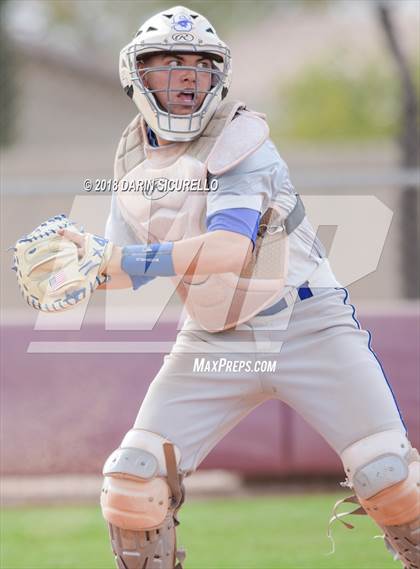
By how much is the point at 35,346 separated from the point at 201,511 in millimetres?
1345

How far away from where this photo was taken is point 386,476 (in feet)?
12.3

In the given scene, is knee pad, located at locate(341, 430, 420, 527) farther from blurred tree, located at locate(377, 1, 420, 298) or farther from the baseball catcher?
blurred tree, located at locate(377, 1, 420, 298)

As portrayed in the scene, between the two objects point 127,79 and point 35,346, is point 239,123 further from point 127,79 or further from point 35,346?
point 35,346

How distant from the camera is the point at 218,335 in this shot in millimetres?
4102

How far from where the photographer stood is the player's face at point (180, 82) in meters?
4.03

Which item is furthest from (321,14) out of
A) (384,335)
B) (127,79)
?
(127,79)

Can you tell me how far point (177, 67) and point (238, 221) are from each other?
2.02ft

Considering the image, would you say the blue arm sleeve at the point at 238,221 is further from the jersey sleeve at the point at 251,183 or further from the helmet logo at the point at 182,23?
the helmet logo at the point at 182,23

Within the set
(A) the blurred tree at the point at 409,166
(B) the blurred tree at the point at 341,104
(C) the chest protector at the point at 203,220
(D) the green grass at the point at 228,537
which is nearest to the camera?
(C) the chest protector at the point at 203,220

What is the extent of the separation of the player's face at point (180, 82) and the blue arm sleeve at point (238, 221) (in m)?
0.45

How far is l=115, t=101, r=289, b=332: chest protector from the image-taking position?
398 centimetres

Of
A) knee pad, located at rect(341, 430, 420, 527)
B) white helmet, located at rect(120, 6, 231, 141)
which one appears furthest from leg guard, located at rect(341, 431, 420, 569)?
white helmet, located at rect(120, 6, 231, 141)

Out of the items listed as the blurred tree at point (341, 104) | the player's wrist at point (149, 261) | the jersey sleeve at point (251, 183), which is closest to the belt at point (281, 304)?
the jersey sleeve at point (251, 183)

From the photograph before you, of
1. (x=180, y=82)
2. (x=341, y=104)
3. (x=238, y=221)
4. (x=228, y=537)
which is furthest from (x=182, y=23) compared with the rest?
(x=341, y=104)
